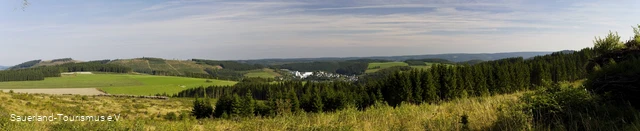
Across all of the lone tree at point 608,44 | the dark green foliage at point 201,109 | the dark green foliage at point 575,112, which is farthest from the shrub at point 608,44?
the dark green foliage at point 201,109

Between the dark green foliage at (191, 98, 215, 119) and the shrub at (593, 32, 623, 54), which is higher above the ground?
the shrub at (593, 32, 623, 54)

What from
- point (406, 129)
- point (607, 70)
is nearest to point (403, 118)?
point (406, 129)

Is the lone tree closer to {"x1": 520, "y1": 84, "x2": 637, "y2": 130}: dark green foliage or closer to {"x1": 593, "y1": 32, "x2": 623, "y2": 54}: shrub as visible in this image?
{"x1": 593, "y1": 32, "x2": 623, "y2": 54}: shrub

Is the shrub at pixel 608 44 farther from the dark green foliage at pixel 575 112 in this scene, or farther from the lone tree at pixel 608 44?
the dark green foliage at pixel 575 112

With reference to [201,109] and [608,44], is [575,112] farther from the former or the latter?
[201,109]

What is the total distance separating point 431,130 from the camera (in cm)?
516

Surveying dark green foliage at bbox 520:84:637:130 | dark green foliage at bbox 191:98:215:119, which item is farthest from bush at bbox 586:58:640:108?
dark green foliage at bbox 191:98:215:119

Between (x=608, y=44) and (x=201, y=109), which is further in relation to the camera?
(x=201, y=109)

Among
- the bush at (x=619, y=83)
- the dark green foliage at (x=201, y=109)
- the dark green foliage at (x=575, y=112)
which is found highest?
the bush at (x=619, y=83)

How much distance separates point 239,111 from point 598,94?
4637 centimetres

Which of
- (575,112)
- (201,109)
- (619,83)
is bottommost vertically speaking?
(201,109)

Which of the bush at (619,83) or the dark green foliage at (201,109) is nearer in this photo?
the bush at (619,83)

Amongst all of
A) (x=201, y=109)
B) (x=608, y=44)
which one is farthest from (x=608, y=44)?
(x=201, y=109)

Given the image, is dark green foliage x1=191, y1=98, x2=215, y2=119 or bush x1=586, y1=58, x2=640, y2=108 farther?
dark green foliage x1=191, y1=98, x2=215, y2=119
